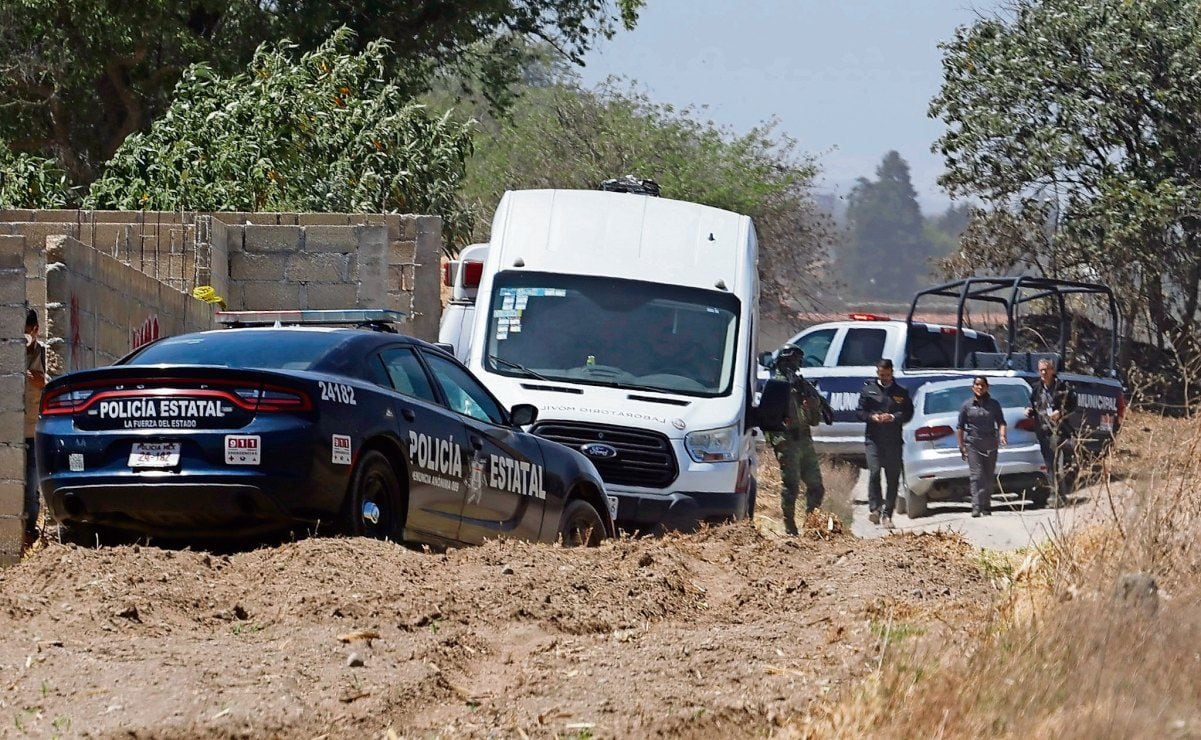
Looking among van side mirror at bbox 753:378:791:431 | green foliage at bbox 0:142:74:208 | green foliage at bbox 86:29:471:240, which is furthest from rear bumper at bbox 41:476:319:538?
green foliage at bbox 0:142:74:208

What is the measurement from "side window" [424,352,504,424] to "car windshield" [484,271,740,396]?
2800mm

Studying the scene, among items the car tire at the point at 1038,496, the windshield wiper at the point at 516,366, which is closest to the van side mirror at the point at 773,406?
the windshield wiper at the point at 516,366

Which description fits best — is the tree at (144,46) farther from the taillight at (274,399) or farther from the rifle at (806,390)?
the taillight at (274,399)

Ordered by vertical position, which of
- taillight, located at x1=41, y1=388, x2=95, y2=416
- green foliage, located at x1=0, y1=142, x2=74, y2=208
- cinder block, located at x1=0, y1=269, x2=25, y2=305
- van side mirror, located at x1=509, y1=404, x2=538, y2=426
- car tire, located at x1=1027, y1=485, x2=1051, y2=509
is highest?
green foliage, located at x1=0, y1=142, x2=74, y2=208

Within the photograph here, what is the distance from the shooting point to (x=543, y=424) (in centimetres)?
1198

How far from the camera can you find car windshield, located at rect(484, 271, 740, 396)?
12.6m

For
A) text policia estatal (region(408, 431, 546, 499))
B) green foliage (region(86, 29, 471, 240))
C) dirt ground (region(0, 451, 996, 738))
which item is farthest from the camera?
green foliage (region(86, 29, 471, 240))

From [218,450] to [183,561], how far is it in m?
0.50

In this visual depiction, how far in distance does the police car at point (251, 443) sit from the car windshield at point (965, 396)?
11.6 m

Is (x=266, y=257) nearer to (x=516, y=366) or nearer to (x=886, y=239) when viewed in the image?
(x=516, y=366)

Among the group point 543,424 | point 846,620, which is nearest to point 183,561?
point 846,620

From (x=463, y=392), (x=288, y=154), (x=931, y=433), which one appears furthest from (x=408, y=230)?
(x=463, y=392)

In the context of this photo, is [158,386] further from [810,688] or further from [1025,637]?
[1025,637]

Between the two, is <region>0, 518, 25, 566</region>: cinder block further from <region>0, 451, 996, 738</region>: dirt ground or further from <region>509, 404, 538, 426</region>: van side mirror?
<region>509, 404, 538, 426</region>: van side mirror
